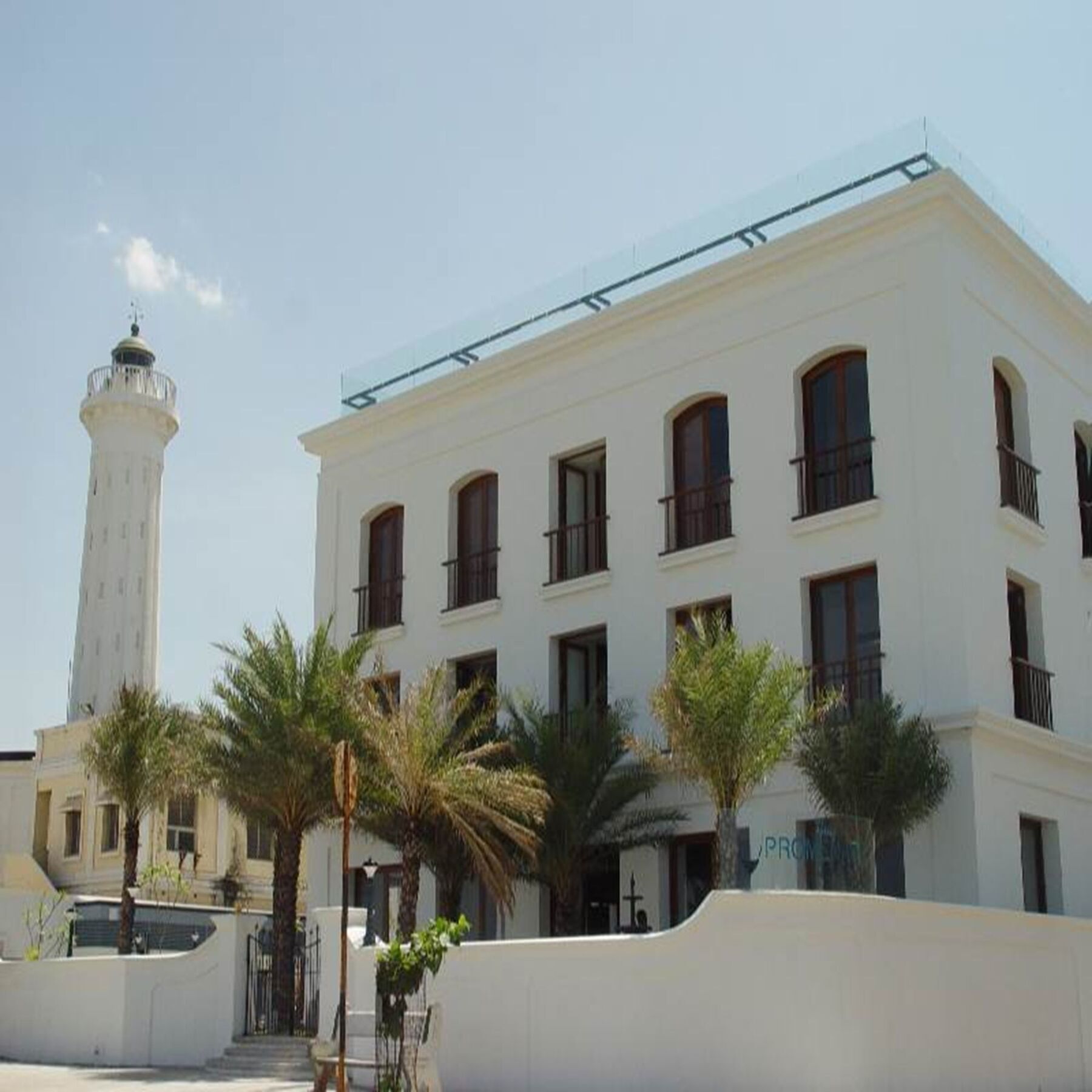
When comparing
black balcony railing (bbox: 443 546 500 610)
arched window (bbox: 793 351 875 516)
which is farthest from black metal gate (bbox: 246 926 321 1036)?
arched window (bbox: 793 351 875 516)

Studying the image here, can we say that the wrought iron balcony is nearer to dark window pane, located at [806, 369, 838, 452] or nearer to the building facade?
the building facade

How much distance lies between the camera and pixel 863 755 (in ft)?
65.0

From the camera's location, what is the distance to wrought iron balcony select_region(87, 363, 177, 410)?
51.4 meters

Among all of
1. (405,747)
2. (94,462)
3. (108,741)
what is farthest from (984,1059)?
(94,462)

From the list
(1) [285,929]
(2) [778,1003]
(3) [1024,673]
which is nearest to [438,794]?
(1) [285,929]

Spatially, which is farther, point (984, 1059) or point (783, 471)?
point (783, 471)

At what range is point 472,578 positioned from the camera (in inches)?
1110

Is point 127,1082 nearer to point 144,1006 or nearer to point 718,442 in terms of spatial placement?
point 144,1006

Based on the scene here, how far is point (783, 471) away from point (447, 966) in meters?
9.11

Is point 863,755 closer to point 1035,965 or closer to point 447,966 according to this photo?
point 1035,965

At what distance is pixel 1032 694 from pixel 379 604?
12.5 m

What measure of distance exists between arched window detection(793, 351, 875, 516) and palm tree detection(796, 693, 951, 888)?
12.3 ft

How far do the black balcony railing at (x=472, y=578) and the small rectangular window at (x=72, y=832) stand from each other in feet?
59.7

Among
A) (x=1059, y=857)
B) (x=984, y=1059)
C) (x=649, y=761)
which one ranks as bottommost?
(x=984, y=1059)
